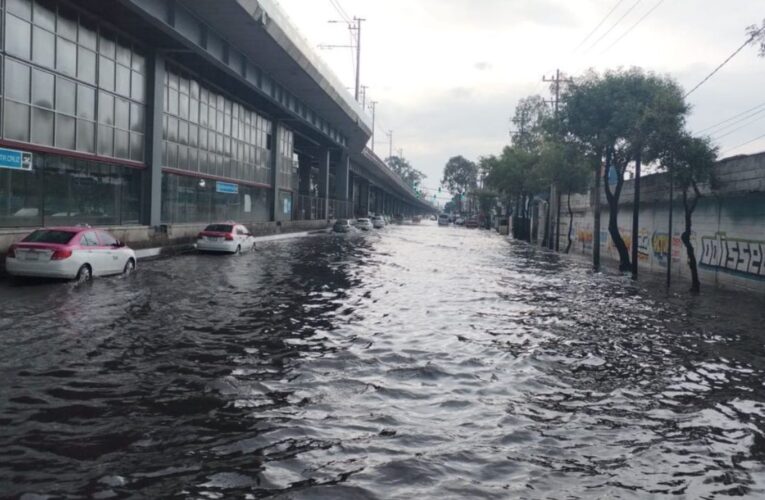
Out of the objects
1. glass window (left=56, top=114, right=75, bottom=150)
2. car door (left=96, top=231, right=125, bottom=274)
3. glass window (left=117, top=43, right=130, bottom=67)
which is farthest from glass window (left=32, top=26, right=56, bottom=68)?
car door (left=96, top=231, right=125, bottom=274)

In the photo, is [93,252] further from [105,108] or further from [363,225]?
[363,225]

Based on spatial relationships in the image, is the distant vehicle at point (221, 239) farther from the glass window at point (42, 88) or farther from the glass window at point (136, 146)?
the glass window at point (42, 88)

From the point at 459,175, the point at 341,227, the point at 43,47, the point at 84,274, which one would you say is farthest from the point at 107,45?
the point at 459,175

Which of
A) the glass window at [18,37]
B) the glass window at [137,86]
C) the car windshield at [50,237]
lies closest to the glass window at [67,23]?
the glass window at [18,37]

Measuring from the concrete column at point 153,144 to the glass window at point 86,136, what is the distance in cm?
465

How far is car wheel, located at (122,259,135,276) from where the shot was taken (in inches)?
795

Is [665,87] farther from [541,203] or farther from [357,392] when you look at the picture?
[541,203]

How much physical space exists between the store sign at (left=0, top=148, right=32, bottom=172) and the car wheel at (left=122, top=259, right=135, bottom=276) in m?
5.46

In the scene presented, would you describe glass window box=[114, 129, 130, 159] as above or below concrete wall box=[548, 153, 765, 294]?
above

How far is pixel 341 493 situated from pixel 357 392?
2.91 m

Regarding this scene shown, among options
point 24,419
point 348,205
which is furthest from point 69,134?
point 348,205

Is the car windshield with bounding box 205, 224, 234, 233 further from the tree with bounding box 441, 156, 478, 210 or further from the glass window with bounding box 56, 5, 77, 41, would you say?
the tree with bounding box 441, 156, 478, 210

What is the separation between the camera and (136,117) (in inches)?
1211

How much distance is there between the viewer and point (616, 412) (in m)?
7.46
